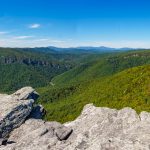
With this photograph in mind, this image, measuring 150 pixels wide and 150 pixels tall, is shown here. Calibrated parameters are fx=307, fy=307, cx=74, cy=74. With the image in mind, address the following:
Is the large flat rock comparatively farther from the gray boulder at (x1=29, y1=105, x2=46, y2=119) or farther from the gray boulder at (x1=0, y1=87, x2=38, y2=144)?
the gray boulder at (x1=29, y1=105, x2=46, y2=119)

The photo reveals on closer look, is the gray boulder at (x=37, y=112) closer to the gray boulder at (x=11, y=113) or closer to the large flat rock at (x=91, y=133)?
the gray boulder at (x=11, y=113)

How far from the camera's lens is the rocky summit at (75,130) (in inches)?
1614

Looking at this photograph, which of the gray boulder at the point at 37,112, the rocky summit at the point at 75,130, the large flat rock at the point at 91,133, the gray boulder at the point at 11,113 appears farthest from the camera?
the gray boulder at the point at 37,112

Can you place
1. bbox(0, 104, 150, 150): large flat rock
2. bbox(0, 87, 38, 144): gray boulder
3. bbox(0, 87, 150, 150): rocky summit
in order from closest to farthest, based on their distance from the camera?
bbox(0, 104, 150, 150): large flat rock
bbox(0, 87, 150, 150): rocky summit
bbox(0, 87, 38, 144): gray boulder

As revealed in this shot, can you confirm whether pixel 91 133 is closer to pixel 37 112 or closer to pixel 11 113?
pixel 11 113

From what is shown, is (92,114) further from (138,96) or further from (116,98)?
(116,98)

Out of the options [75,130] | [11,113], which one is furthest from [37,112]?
[75,130]

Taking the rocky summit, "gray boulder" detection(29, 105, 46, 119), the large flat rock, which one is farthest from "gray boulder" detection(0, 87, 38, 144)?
"gray boulder" detection(29, 105, 46, 119)

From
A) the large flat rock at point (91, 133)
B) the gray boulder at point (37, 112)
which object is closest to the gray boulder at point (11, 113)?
the large flat rock at point (91, 133)

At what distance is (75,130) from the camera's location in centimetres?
5353

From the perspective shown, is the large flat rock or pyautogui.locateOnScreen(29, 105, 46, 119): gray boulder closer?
the large flat rock

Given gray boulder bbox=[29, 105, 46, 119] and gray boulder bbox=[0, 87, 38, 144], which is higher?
gray boulder bbox=[0, 87, 38, 144]

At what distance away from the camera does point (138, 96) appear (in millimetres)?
178875

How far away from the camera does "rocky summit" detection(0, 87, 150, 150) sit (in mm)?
41000
